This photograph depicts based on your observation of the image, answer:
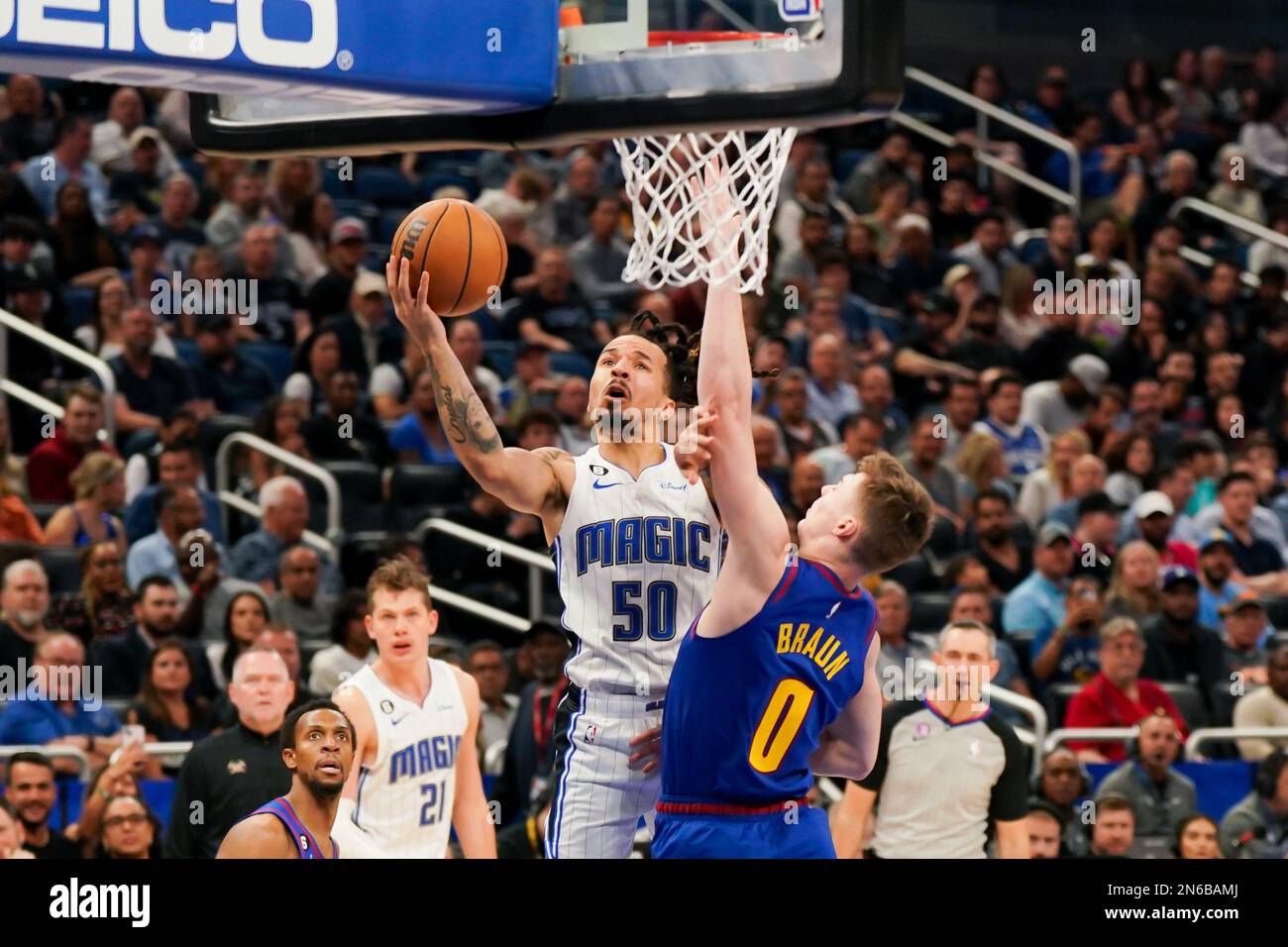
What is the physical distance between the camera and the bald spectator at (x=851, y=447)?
9.91 m

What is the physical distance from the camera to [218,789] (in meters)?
6.74

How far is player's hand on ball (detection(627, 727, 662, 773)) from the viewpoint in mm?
5301

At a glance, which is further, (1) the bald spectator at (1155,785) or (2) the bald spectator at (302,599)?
(2) the bald spectator at (302,599)

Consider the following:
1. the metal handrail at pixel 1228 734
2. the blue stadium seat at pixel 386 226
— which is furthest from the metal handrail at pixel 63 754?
the blue stadium seat at pixel 386 226

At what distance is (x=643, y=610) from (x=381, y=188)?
7.51 metres

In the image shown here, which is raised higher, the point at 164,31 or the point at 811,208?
the point at 811,208

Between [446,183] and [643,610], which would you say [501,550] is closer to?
[446,183]

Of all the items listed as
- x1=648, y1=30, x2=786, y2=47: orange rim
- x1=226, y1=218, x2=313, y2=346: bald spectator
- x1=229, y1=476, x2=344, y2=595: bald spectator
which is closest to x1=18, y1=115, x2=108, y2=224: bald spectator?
x1=226, y1=218, x2=313, y2=346: bald spectator

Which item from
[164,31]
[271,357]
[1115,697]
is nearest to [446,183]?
[271,357]

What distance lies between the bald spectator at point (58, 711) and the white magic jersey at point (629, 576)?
290cm

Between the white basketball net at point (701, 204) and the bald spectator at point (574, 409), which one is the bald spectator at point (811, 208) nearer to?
the bald spectator at point (574, 409)

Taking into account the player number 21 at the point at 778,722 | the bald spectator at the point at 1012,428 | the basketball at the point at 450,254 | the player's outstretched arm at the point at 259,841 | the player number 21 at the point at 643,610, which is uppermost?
the basketball at the point at 450,254

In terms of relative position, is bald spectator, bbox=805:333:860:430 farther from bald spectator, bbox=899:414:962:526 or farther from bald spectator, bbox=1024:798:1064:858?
bald spectator, bbox=1024:798:1064:858
